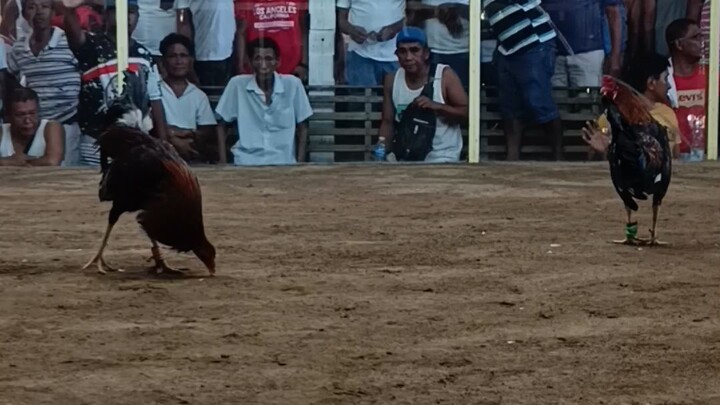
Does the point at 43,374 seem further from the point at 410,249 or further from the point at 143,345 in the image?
the point at 410,249

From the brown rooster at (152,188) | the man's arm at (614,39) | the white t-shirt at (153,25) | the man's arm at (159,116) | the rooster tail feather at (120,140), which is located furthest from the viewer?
the man's arm at (614,39)

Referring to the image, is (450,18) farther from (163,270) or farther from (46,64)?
(163,270)

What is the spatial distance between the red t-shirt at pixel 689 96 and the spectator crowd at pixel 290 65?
3 centimetres

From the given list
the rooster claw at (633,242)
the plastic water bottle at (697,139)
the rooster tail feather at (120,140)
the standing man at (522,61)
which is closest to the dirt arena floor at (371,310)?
the rooster claw at (633,242)

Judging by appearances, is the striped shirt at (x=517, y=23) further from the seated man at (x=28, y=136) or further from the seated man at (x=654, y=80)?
the seated man at (x=28, y=136)

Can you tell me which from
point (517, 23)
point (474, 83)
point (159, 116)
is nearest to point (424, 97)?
point (474, 83)

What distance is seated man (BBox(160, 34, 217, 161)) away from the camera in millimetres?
17344

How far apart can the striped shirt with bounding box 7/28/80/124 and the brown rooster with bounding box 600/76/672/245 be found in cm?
1008

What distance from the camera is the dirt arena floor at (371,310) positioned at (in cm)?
497

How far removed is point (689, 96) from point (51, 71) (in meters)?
9.38

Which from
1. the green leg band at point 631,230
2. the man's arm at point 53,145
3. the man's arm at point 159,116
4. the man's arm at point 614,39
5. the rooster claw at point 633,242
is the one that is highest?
the man's arm at point 614,39

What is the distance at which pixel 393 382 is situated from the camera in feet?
16.5

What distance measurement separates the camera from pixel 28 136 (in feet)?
56.6

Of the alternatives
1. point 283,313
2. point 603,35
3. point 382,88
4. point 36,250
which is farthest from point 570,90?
point 283,313
